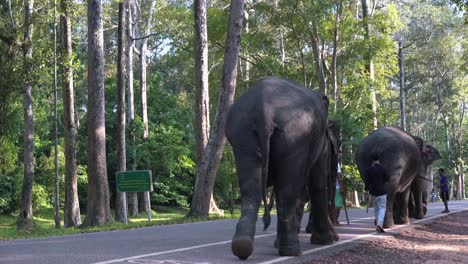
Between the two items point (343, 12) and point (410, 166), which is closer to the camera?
point (410, 166)

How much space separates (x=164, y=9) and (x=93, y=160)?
27607mm

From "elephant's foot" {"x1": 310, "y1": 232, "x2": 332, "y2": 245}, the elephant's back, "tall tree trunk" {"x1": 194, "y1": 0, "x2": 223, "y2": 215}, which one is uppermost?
"tall tree trunk" {"x1": 194, "y1": 0, "x2": 223, "y2": 215}

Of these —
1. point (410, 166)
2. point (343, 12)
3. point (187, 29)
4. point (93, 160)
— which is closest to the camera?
point (410, 166)

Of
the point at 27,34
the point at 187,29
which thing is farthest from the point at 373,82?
the point at 27,34

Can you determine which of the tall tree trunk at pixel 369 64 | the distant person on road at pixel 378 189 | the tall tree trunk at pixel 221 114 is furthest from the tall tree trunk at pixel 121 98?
the tall tree trunk at pixel 369 64

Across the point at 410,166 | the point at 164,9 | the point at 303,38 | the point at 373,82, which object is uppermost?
the point at 164,9

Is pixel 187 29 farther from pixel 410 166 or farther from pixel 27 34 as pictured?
pixel 410 166

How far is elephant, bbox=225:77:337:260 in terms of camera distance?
7272 millimetres

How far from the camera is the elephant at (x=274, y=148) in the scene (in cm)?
727

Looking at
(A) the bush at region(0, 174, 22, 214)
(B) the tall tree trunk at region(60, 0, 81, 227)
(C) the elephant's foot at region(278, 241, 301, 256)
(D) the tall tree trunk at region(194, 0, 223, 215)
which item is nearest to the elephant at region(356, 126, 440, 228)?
(C) the elephant's foot at region(278, 241, 301, 256)

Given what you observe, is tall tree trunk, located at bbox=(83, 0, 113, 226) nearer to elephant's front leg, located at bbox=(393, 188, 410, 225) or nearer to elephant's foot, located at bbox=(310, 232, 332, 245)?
elephant's front leg, located at bbox=(393, 188, 410, 225)

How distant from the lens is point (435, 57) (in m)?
56.5

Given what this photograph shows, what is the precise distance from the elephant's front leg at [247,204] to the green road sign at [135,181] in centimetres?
1096

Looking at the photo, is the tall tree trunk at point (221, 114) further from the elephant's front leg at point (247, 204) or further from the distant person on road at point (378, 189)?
the elephant's front leg at point (247, 204)
